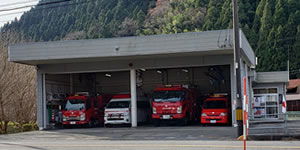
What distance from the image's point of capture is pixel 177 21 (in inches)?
3799

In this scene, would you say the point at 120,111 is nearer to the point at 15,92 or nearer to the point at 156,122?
the point at 156,122

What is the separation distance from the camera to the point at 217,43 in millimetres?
26578

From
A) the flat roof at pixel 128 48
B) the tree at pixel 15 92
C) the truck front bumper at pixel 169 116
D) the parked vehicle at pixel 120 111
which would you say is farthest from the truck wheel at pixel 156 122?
the tree at pixel 15 92

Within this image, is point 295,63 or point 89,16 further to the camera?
point 89,16

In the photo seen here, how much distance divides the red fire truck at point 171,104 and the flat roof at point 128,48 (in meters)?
2.94

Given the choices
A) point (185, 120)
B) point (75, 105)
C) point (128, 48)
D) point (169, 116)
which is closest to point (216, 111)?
point (185, 120)

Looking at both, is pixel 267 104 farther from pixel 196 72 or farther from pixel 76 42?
pixel 76 42

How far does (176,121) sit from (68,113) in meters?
8.04

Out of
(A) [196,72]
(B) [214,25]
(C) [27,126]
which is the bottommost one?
(C) [27,126]

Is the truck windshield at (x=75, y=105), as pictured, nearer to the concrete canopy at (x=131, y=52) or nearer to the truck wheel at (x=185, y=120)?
the concrete canopy at (x=131, y=52)

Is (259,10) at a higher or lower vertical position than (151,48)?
higher

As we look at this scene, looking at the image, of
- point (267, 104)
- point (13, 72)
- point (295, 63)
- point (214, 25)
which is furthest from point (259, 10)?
point (13, 72)

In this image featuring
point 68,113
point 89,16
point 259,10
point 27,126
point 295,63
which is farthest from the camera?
point 89,16

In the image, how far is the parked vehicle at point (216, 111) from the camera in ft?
98.1
